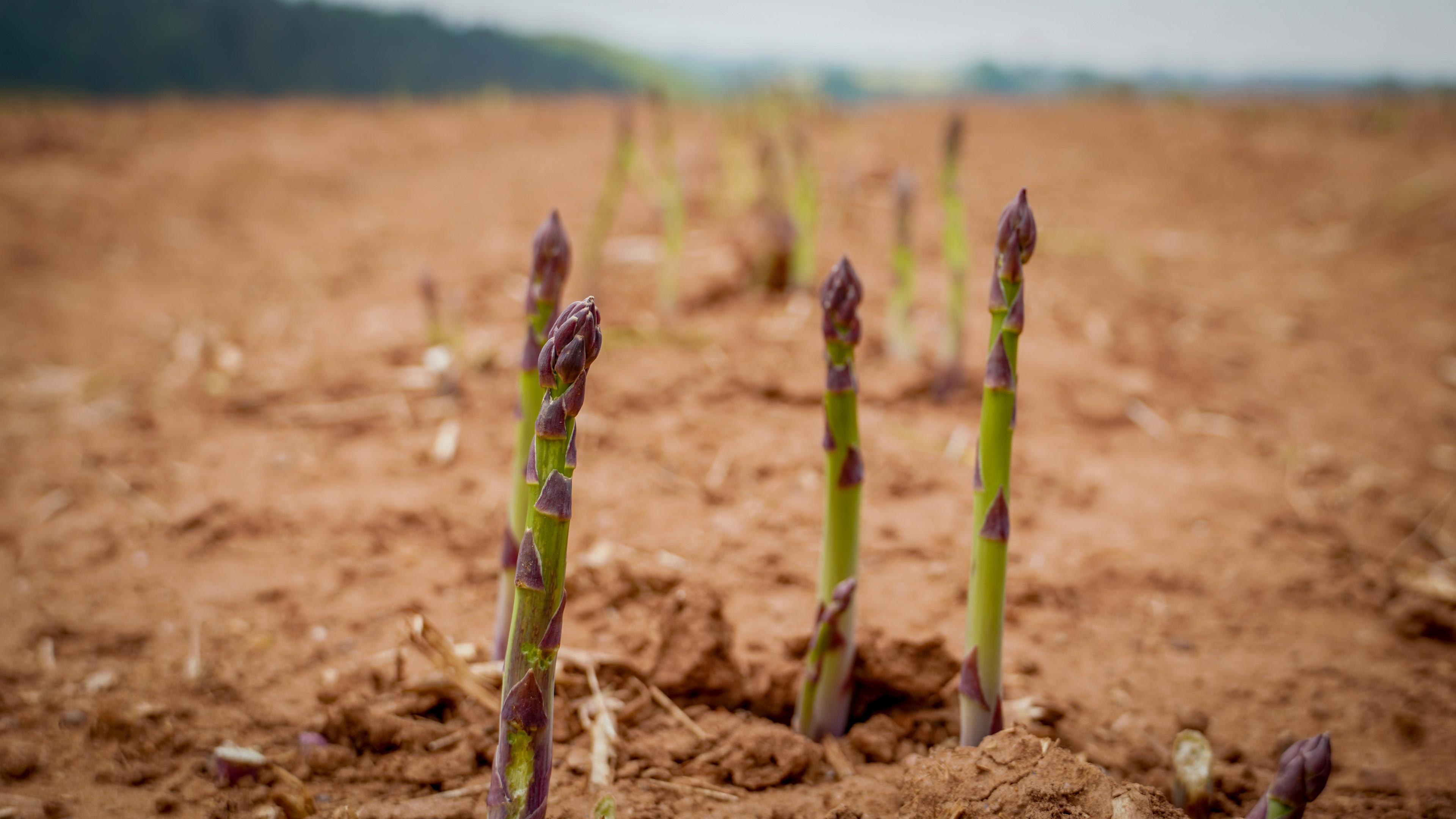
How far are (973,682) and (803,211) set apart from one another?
3.07 meters

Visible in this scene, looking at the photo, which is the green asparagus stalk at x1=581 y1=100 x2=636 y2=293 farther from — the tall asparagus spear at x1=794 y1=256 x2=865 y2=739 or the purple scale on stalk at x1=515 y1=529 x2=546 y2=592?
the purple scale on stalk at x1=515 y1=529 x2=546 y2=592

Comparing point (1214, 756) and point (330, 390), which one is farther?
point (330, 390)

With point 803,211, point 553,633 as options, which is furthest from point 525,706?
point 803,211

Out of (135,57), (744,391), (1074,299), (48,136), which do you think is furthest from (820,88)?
(135,57)

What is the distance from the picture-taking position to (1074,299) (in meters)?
5.04

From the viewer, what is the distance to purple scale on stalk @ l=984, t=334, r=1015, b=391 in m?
1.52

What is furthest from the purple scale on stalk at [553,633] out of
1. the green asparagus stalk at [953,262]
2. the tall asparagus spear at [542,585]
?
the green asparagus stalk at [953,262]

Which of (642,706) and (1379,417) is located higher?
(1379,417)

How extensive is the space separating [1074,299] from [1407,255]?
3.80m

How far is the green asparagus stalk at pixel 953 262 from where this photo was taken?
3.48 m

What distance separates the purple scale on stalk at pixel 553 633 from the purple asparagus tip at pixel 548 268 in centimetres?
77

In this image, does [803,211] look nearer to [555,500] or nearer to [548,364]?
[548,364]

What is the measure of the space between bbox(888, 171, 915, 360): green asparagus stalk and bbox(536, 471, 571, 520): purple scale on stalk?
8.83ft

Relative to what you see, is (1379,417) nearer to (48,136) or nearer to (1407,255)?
(1407,255)
